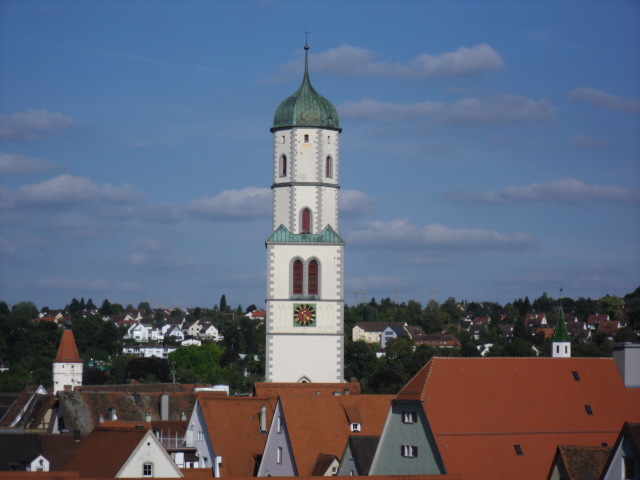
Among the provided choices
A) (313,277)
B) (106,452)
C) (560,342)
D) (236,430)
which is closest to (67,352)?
(560,342)

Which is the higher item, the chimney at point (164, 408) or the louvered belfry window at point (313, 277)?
the louvered belfry window at point (313, 277)

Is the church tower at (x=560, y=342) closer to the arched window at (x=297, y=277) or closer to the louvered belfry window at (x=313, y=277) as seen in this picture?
the louvered belfry window at (x=313, y=277)

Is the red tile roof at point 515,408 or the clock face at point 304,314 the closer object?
the red tile roof at point 515,408

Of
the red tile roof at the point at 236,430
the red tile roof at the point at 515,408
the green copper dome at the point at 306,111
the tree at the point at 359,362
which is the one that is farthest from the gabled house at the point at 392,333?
the red tile roof at the point at 515,408

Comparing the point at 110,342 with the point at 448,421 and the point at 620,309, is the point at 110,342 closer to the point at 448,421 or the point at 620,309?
the point at 620,309

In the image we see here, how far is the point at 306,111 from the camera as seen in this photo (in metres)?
62.6

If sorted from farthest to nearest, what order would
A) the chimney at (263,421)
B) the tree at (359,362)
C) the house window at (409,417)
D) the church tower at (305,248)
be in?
the tree at (359,362) → the church tower at (305,248) → the chimney at (263,421) → the house window at (409,417)

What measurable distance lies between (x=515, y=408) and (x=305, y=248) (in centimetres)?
1992

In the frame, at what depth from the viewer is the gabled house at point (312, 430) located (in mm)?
46656

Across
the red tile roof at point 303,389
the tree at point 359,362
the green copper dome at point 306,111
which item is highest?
the green copper dome at point 306,111

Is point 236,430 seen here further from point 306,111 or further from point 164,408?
point 306,111

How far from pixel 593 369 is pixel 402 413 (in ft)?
23.6

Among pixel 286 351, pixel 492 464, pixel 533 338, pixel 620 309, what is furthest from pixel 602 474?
pixel 620 309

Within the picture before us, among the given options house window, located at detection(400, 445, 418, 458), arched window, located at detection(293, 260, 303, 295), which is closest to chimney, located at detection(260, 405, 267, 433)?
arched window, located at detection(293, 260, 303, 295)
